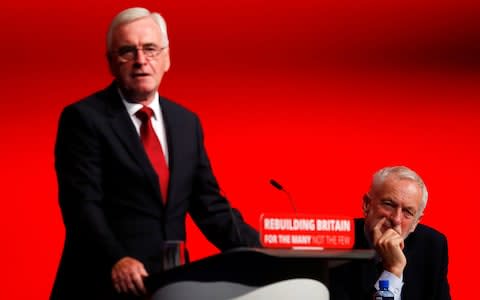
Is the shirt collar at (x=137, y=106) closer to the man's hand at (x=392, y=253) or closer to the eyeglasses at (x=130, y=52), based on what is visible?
the eyeglasses at (x=130, y=52)

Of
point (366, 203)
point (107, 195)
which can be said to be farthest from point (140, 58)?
point (366, 203)

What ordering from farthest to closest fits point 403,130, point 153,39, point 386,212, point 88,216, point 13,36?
point 403,130
point 13,36
point 386,212
point 153,39
point 88,216

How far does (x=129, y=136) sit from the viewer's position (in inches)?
91.0

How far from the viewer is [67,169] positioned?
2.29m

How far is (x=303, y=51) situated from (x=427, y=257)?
1053mm

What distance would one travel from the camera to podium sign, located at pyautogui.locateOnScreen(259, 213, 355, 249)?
2.06 meters

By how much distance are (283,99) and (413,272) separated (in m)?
1.03

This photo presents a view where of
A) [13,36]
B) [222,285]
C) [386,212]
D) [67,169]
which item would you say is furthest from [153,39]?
[13,36]

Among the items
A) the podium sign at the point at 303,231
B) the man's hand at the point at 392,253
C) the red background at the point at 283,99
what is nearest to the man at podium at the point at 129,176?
the podium sign at the point at 303,231

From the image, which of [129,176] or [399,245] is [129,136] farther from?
[399,245]

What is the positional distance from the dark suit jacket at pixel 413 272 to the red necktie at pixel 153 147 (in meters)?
0.65

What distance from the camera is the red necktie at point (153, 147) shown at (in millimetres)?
2322

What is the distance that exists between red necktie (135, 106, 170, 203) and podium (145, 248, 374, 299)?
272mm

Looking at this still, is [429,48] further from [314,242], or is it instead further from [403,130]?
[314,242]
